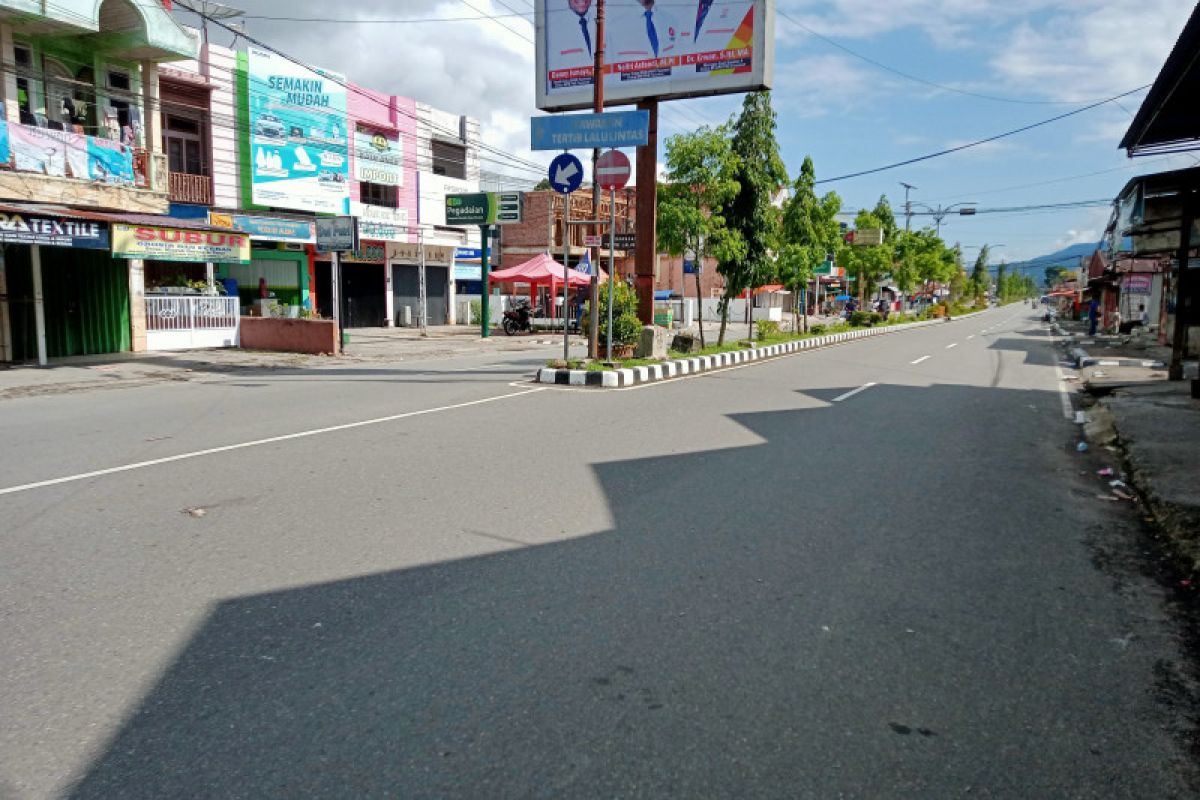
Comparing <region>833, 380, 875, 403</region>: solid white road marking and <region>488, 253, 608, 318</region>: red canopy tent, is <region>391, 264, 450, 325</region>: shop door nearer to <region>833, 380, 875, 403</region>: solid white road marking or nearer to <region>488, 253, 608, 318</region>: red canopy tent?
<region>488, 253, 608, 318</region>: red canopy tent

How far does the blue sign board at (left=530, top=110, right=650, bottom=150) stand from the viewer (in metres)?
12.9

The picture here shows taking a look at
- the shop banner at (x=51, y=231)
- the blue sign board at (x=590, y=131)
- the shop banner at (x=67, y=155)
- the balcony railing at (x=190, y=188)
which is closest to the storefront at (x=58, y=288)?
the shop banner at (x=51, y=231)

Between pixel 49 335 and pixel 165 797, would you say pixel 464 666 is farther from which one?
pixel 49 335

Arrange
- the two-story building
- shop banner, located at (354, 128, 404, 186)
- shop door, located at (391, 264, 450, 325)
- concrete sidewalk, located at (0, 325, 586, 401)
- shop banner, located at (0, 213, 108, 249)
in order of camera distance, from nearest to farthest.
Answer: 1. concrete sidewalk, located at (0, 325, 586, 401)
2. shop banner, located at (0, 213, 108, 249)
3. the two-story building
4. shop banner, located at (354, 128, 404, 186)
5. shop door, located at (391, 264, 450, 325)

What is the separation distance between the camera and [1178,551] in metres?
4.98

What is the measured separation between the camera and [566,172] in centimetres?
1354

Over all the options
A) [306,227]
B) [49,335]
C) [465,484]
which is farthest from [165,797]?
[306,227]

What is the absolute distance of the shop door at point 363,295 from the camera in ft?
104

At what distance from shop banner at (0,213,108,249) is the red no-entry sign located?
9.84 m

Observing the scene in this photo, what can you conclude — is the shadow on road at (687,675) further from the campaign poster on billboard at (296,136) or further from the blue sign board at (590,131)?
the campaign poster on billboard at (296,136)

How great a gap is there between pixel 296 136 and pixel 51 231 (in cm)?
1353

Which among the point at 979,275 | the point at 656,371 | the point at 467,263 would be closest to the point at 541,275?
the point at 467,263

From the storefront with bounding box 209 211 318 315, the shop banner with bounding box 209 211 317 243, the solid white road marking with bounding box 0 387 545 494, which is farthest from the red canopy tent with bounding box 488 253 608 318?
the solid white road marking with bounding box 0 387 545 494

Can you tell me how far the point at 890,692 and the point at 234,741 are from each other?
7.81ft
